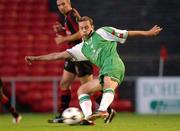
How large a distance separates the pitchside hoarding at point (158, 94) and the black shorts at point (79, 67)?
4.49 m

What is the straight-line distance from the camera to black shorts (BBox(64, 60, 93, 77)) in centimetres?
1168

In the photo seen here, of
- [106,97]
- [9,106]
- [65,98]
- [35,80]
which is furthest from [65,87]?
[35,80]

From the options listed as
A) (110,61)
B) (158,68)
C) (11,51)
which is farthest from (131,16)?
(110,61)

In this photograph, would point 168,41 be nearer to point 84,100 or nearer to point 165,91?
point 165,91

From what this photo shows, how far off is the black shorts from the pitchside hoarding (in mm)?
4488

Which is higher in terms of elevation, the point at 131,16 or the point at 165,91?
the point at 131,16

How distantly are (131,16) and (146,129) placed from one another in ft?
34.2

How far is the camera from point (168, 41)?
19688mm

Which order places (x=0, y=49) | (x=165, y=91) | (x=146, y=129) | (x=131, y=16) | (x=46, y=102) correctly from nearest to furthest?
(x=146, y=129) → (x=165, y=91) → (x=46, y=102) → (x=0, y=49) → (x=131, y=16)

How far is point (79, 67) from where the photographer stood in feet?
38.3

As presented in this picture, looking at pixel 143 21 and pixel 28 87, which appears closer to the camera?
pixel 28 87

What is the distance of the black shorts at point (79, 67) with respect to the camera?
11.7 m

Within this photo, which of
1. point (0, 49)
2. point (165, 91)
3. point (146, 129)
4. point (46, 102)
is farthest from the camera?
point (0, 49)

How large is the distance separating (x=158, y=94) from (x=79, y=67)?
15.4ft
